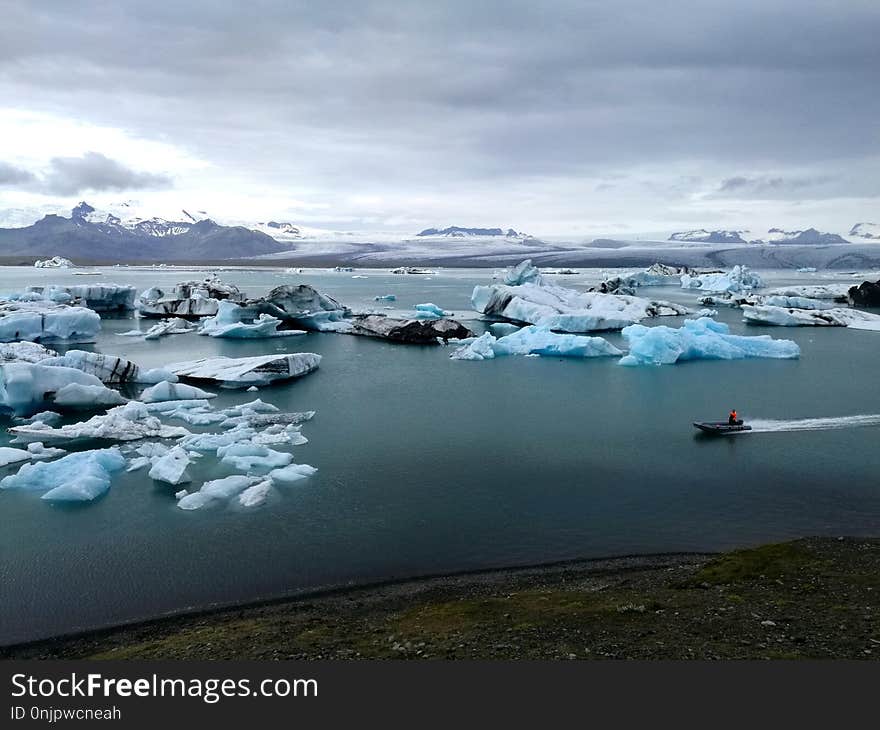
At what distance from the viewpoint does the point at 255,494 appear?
37.5 ft

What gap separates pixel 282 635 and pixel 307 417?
1037 centimetres

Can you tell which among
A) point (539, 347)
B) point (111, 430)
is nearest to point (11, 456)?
point (111, 430)

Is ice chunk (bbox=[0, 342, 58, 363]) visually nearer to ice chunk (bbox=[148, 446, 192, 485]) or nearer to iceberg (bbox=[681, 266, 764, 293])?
ice chunk (bbox=[148, 446, 192, 485])

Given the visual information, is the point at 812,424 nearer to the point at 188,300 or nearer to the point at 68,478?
the point at 68,478

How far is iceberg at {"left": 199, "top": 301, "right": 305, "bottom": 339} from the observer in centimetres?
3095

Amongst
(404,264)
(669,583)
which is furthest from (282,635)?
(404,264)

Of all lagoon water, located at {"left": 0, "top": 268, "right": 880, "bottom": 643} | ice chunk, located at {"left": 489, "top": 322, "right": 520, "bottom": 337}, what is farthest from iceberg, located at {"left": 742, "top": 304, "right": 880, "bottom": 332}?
lagoon water, located at {"left": 0, "top": 268, "right": 880, "bottom": 643}

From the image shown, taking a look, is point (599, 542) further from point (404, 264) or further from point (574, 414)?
point (404, 264)

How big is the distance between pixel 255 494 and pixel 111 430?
5388 mm

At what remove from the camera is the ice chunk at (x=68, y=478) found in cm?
1142

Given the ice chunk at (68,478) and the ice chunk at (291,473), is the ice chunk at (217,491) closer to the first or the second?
the ice chunk at (291,473)

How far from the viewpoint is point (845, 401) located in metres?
19.1

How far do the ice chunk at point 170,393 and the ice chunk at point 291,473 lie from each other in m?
6.95

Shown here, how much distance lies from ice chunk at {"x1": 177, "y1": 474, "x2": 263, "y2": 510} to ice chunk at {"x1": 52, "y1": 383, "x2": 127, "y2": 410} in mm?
7408
